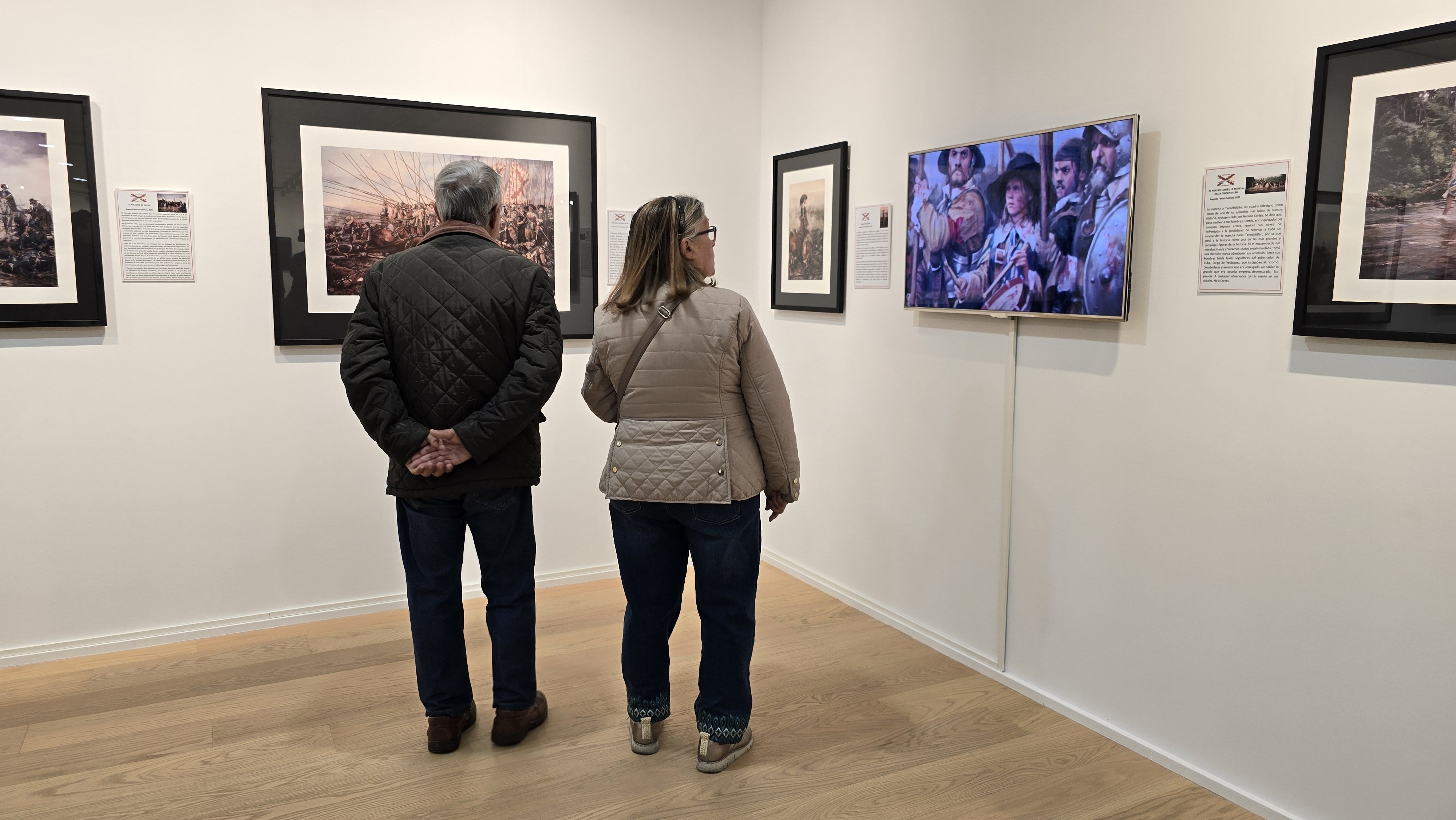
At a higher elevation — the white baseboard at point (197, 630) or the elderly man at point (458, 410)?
the elderly man at point (458, 410)

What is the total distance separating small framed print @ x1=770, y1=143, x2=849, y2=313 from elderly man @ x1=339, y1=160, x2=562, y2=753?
1.80m

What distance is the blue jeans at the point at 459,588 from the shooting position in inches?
106

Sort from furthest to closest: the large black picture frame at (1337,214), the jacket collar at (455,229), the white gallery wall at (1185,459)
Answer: the jacket collar at (455,229)
the white gallery wall at (1185,459)
the large black picture frame at (1337,214)

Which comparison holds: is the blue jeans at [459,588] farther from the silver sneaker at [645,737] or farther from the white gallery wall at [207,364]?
the white gallery wall at [207,364]

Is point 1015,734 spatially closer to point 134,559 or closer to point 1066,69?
point 1066,69

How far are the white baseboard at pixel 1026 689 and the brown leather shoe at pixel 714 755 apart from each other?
3.61ft

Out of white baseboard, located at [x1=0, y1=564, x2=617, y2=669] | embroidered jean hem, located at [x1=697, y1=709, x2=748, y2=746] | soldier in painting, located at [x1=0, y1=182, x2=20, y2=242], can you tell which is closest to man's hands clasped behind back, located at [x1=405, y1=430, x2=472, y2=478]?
embroidered jean hem, located at [x1=697, y1=709, x2=748, y2=746]

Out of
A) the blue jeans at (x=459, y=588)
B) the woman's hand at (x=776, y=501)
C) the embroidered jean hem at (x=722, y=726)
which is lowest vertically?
the embroidered jean hem at (x=722, y=726)

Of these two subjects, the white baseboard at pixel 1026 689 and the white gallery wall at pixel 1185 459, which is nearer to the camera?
the white gallery wall at pixel 1185 459

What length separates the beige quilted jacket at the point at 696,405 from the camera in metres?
2.50

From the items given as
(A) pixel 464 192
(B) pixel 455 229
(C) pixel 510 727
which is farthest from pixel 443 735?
(A) pixel 464 192

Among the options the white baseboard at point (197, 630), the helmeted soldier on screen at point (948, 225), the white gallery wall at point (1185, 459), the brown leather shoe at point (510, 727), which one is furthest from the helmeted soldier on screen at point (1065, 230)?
the white baseboard at point (197, 630)

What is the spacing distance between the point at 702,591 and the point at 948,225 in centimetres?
168

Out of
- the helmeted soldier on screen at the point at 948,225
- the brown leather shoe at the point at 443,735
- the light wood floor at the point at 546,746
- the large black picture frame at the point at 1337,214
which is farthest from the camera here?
the helmeted soldier on screen at the point at 948,225
